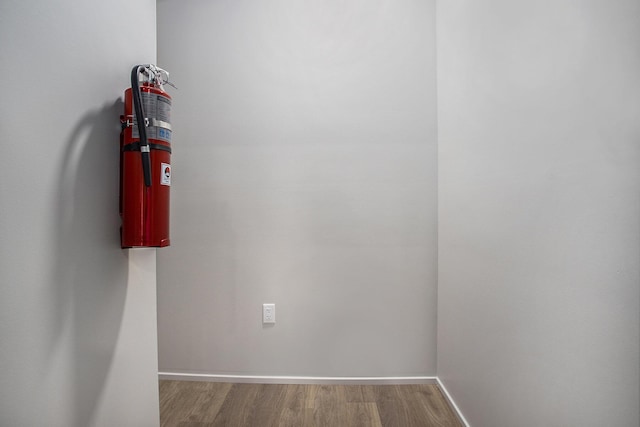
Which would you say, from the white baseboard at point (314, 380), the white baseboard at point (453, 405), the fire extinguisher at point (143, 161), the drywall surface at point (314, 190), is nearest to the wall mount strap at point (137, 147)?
the fire extinguisher at point (143, 161)

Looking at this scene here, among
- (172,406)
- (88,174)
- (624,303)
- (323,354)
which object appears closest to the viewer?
(624,303)

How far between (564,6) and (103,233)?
1.58 metres

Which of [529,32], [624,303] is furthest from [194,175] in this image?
[624,303]

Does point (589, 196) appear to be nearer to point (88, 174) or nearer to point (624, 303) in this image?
point (624, 303)

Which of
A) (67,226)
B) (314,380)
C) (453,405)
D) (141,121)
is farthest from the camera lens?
(314,380)

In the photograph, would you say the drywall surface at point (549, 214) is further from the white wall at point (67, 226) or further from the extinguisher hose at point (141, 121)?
the white wall at point (67, 226)

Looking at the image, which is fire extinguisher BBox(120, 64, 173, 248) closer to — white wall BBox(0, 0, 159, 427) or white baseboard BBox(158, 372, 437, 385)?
white wall BBox(0, 0, 159, 427)

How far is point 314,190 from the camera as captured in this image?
195cm

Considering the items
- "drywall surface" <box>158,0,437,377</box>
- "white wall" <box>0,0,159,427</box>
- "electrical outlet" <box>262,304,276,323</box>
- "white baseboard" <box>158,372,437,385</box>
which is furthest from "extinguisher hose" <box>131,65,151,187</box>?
"white baseboard" <box>158,372,437,385</box>

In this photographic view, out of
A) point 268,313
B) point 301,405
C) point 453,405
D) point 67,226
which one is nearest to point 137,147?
point 67,226

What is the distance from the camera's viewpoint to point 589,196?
79 cm

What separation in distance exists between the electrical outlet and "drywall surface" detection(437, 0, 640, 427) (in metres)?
1.09

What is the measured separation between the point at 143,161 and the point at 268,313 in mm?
1269

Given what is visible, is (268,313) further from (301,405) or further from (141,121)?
(141,121)
